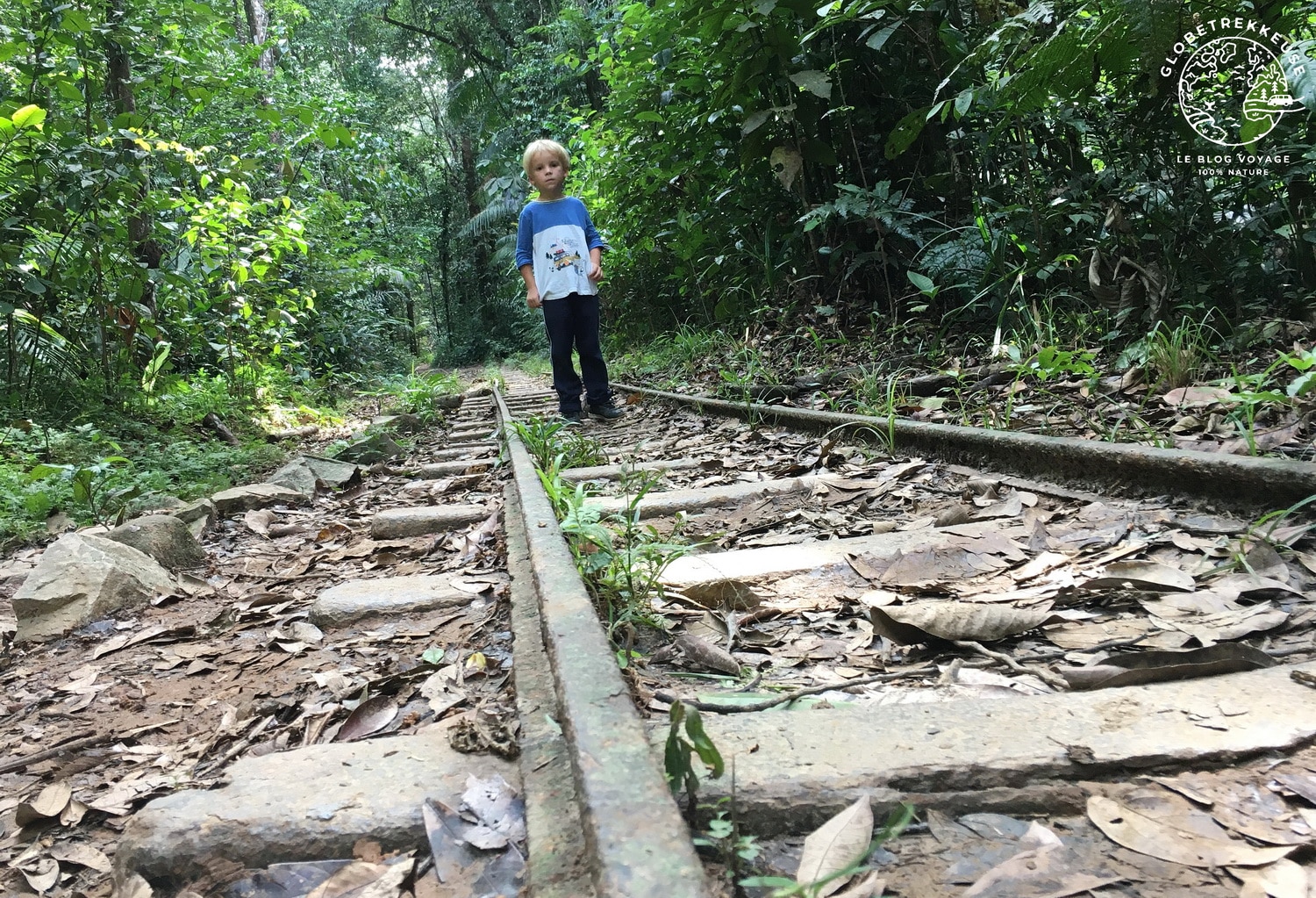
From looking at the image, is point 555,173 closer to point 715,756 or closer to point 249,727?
point 249,727

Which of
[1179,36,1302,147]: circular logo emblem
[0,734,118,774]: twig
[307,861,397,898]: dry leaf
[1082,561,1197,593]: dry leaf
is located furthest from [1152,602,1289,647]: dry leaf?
[1179,36,1302,147]: circular logo emblem

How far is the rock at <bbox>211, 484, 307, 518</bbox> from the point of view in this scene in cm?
352

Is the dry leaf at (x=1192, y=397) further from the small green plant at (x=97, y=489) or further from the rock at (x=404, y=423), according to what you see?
the rock at (x=404, y=423)

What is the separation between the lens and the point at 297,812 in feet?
3.44

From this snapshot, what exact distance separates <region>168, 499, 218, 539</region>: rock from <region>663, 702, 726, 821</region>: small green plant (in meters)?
2.83

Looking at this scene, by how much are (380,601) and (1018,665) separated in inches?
60.2

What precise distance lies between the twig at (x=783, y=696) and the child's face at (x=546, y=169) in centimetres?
452

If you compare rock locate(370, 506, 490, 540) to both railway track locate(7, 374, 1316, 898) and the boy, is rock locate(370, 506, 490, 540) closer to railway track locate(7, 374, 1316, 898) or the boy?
railway track locate(7, 374, 1316, 898)

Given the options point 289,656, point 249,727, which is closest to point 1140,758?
point 249,727

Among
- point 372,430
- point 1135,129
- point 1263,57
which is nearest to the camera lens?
point 1263,57

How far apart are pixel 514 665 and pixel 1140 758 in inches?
38.5

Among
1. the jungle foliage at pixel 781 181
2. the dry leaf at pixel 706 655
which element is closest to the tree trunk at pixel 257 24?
the jungle foliage at pixel 781 181

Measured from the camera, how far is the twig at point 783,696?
1.23m

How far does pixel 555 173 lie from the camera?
525 centimetres
